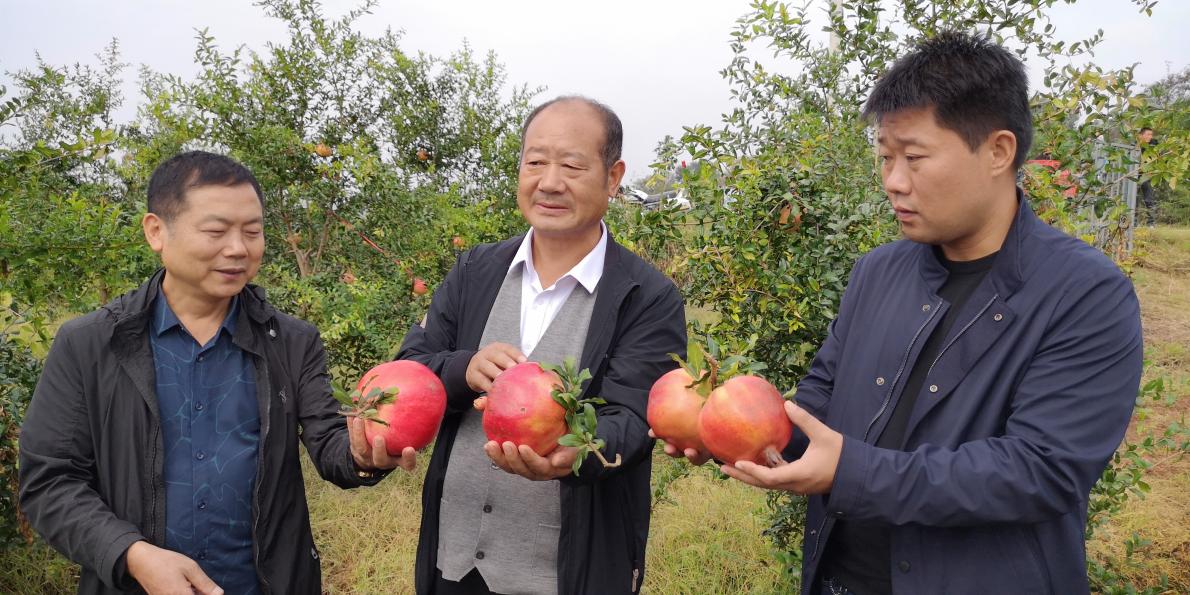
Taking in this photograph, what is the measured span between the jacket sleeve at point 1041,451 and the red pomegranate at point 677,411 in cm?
30

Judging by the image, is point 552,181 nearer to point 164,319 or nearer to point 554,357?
point 554,357

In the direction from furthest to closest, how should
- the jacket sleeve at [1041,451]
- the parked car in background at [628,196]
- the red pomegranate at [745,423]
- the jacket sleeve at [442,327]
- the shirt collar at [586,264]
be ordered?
the parked car in background at [628,196] < the jacket sleeve at [442,327] < the shirt collar at [586,264] < the red pomegranate at [745,423] < the jacket sleeve at [1041,451]

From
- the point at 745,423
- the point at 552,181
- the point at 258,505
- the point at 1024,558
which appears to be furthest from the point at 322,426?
the point at 1024,558

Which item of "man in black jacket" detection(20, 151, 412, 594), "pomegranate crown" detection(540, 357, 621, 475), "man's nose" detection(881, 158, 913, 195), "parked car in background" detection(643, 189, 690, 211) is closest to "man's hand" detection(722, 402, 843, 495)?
"pomegranate crown" detection(540, 357, 621, 475)

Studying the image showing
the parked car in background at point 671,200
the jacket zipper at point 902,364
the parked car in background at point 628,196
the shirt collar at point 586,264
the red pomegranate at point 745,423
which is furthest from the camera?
the parked car in background at point 628,196

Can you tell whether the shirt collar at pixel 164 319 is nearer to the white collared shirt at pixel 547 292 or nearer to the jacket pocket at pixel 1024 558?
the white collared shirt at pixel 547 292

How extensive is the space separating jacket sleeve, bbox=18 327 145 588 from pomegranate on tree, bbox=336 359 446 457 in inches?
20.6

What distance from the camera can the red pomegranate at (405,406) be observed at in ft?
5.57

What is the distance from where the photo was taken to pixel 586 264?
1.93 m

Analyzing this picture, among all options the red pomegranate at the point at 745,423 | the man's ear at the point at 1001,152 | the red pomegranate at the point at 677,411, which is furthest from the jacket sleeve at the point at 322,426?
the man's ear at the point at 1001,152

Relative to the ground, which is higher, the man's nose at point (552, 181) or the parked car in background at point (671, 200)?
the parked car in background at point (671, 200)

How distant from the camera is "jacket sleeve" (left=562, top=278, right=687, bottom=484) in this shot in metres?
1.67

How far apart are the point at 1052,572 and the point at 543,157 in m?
1.36

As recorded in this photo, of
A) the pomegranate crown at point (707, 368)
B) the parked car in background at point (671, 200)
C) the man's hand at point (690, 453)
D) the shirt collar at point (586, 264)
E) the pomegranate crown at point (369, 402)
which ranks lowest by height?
the man's hand at point (690, 453)
